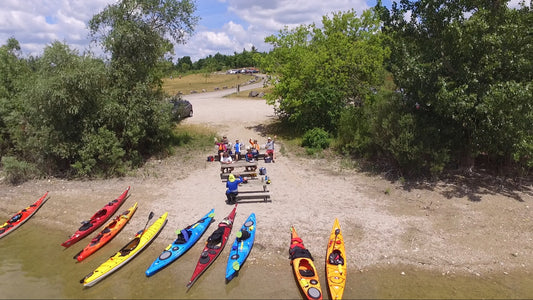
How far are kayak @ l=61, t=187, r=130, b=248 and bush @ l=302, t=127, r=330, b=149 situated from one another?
10379 millimetres

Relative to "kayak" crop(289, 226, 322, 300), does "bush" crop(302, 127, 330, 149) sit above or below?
above

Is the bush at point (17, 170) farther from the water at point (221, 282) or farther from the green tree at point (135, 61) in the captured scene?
the water at point (221, 282)

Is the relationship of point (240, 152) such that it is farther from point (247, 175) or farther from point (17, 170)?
point (17, 170)

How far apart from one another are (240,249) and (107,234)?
469cm

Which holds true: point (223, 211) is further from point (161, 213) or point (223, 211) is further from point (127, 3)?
point (127, 3)

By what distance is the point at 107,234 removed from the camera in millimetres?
11578

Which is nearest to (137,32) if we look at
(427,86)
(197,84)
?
(427,86)

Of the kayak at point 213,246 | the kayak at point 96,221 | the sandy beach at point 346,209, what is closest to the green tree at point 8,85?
the sandy beach at point 346,209

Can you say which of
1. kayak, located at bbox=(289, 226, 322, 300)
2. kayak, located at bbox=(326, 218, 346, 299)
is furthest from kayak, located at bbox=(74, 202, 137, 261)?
kayak, located at bbox=(326, 218, 346, 299)

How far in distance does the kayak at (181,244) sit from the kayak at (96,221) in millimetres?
3471

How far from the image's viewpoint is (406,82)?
588 inches

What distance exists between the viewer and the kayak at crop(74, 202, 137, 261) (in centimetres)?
1078

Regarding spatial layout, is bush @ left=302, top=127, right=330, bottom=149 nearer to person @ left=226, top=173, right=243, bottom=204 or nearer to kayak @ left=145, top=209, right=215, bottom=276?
person @ left=226, top=173, right=243, bottom=204

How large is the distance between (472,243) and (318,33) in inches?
583
